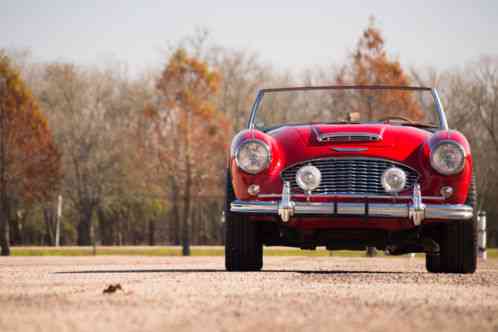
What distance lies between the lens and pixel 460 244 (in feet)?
28.8

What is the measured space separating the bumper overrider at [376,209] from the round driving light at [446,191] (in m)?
0.13

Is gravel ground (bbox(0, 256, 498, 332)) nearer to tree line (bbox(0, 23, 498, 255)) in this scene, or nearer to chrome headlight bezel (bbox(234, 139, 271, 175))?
chrome headlight bezel (bbox(234, 139, 271, 175))

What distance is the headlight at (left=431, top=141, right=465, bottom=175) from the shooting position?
8.43 metres

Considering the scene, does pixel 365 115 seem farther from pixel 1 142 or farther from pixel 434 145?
pixel 434 145

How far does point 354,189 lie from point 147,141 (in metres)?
32.7

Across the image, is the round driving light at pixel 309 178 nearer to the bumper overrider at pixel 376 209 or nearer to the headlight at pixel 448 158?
the bumper overrider at pixel 376 209

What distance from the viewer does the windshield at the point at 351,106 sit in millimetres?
9734

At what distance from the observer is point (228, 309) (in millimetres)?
5258

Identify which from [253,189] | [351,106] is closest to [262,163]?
[253,189]

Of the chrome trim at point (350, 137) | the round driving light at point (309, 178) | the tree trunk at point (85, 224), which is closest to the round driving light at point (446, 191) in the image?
the chrome trim at point (350, 137)

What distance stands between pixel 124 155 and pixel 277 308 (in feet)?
149

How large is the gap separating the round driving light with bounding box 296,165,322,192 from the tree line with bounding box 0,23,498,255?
2646cm

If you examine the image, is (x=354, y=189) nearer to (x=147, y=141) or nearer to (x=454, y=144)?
(x=454, y=144)

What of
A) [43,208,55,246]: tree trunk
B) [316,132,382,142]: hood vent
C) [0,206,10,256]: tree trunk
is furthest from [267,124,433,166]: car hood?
[43,208,55,246]: tree trunk
